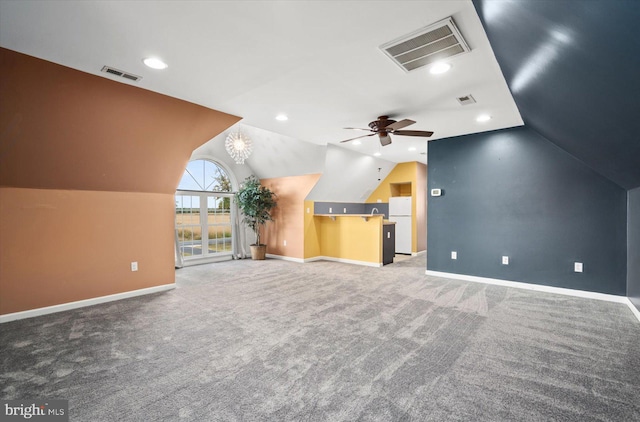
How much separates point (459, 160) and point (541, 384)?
390cm

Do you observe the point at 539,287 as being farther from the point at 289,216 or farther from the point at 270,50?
the point at 289,216

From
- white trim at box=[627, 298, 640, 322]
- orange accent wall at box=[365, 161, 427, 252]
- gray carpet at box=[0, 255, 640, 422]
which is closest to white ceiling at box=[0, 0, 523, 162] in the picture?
gray carpet at box=[0, 255, 640, 422]

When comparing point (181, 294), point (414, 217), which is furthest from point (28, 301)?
point (414, 217)

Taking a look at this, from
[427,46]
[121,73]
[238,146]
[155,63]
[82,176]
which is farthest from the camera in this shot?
[238,146]

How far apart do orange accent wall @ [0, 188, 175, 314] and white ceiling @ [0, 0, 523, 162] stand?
5.96 feet

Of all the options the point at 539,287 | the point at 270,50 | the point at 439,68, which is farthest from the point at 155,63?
the point at 539,287

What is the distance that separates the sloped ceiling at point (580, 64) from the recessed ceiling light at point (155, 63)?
2608 mm

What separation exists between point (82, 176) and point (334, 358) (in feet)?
12.5

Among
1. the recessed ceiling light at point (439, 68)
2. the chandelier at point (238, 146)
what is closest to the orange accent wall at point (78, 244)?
the chandelier at point (238, 146)

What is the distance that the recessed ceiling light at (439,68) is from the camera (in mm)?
2621

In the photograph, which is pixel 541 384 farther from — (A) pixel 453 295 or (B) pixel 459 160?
(B) pixel 459 160

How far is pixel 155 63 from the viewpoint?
264cm

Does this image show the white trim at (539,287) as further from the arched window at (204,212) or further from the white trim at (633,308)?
the arched window at (204,212)

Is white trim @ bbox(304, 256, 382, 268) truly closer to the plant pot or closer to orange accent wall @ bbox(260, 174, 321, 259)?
orange accent wall @ bbox(260, 174, 321, 259)
